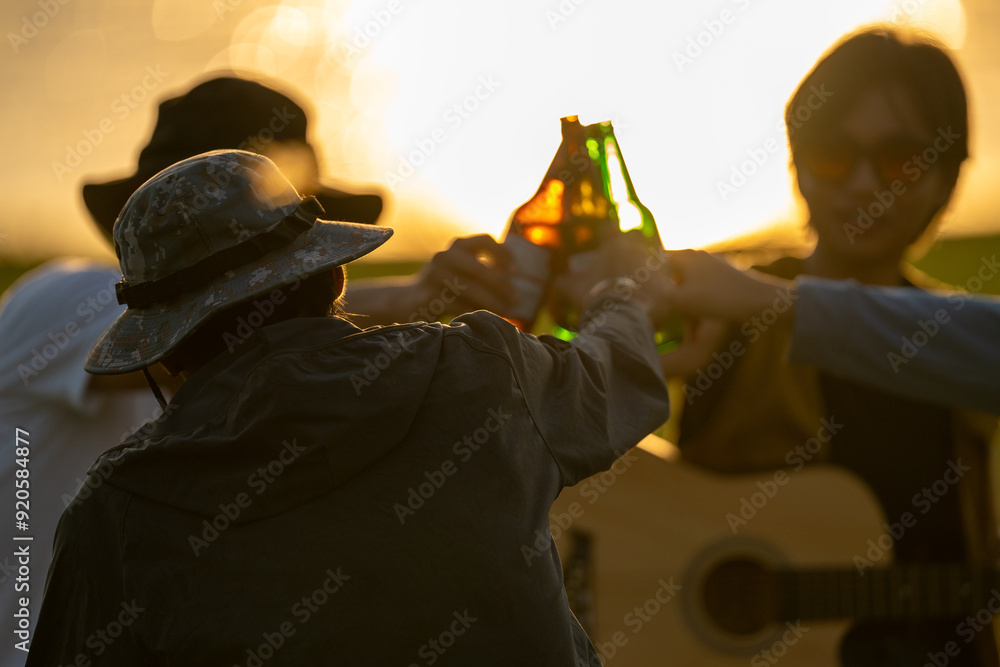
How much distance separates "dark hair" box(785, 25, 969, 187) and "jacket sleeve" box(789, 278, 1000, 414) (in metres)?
0.65

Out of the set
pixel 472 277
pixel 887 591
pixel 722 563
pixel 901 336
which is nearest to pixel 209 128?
pixel 472 277

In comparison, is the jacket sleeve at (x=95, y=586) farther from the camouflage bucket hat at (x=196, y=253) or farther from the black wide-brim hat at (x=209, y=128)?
the black wide-brim hat at (x=209, y=128)

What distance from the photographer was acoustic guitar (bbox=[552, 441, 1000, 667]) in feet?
8.58

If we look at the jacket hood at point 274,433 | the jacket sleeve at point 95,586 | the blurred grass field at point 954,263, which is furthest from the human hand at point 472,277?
the blurred grass field at point 954,263

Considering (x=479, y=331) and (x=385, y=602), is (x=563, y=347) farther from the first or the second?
(x=385, y=602)

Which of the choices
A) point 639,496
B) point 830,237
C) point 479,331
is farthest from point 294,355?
point 830,237

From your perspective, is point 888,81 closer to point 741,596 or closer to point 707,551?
point 707,551

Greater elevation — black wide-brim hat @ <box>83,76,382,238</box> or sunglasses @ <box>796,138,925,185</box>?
black wide-brim hat @ <box>83,76,382,238</box>

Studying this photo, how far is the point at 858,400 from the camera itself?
2602 millimetres

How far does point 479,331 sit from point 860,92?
1834 mm

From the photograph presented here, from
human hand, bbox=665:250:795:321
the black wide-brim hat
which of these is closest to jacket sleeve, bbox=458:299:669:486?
human hand, bbox=665:250:795:321

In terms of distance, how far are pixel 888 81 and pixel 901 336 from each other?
2.87 feet

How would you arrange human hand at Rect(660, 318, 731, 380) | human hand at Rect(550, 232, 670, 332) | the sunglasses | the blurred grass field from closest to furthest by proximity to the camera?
human hand at Rect(550, 232, 670, 332), the sunglasses, human hand at Rect(660, 318, 731, 380), the blurred grass field

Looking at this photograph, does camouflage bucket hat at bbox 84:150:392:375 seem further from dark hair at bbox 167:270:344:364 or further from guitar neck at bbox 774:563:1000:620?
guitar neck at bbox 774:563:1000:620
